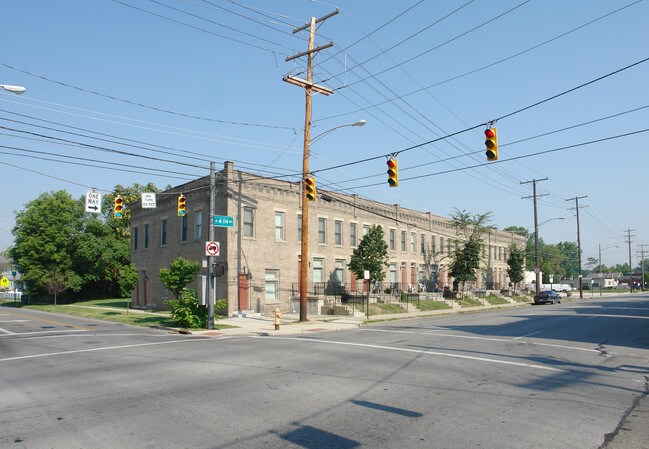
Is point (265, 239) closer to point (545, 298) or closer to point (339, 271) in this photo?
point (339, 271)

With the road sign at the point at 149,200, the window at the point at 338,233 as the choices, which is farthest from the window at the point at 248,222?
the window at the point at 338,233

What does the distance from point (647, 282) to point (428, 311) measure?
156527 millimetres

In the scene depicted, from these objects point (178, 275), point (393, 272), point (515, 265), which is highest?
point (515, 265)

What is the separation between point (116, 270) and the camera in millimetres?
60531

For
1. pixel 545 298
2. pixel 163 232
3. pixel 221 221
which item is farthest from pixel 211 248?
pixel 545 298

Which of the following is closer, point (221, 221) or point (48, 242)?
point (221, 221)

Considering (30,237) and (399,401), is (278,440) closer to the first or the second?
(399,401)

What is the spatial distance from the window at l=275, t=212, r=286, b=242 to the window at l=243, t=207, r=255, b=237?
2.18 m

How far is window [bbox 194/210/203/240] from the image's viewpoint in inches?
1324

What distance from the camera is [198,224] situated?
1336 inches

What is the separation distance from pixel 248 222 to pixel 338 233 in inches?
375

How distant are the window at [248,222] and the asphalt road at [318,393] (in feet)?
47.6

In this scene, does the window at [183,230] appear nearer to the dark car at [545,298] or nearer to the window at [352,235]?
the window at [352,235]

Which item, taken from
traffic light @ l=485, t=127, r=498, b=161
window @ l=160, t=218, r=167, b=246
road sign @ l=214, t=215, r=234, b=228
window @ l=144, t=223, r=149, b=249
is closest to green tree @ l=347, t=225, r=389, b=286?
road sign @ l=214, t=215, r=234, b=228
